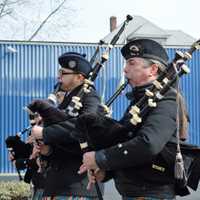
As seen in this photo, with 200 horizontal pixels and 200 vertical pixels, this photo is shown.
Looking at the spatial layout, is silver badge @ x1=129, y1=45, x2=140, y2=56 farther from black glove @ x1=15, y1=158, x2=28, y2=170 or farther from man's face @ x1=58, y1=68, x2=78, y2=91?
black glove @ x1=15, y1=158, x2=28, y2=170

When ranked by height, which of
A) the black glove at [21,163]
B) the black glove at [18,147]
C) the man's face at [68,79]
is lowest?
the black glove at [21,163]

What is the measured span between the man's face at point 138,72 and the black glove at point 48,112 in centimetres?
100


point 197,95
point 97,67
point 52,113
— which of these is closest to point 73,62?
point 97,67

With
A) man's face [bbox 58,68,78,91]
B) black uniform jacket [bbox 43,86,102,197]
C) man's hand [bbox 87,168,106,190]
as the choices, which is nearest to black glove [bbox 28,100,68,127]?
black uniform jacket [bbox 43,86,102,197]

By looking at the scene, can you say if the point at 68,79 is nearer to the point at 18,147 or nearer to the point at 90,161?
the point at 18,147

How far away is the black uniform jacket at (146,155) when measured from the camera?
3.19 metres

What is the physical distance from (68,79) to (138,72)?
137 cm

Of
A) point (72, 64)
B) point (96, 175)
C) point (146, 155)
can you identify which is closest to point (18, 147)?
point (72, 64)

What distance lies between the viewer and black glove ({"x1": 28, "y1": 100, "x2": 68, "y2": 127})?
14.5 ft

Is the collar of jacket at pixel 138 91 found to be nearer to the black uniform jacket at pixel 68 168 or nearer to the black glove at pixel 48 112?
the black uniform jacket at pixel 68 168

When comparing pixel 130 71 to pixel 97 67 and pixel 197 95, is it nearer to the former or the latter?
pixel 97 67

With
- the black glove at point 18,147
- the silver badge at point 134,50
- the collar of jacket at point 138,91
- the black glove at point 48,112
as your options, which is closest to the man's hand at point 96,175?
the collar of jacket at point 138,91

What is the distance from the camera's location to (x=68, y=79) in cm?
481

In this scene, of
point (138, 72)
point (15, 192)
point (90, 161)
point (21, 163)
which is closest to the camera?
point (90, 161)
